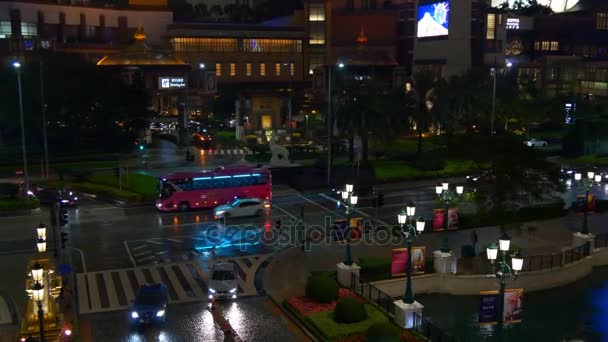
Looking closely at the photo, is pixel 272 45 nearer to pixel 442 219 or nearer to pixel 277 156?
pixel 277 156

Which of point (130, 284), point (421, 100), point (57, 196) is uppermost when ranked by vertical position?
point (421, 100)

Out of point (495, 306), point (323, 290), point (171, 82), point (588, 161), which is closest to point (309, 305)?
point (323, 290)

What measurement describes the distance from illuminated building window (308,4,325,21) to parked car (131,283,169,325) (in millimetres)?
98488

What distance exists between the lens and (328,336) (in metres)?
22.7

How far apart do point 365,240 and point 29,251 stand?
18362 mm

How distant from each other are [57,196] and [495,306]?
3290 centimetres

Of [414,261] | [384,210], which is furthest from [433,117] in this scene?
[414,261]

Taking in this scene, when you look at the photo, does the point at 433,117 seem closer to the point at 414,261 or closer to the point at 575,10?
the point at 414,261

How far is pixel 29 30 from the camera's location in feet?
344

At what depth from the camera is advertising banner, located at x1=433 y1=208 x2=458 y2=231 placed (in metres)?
37.7

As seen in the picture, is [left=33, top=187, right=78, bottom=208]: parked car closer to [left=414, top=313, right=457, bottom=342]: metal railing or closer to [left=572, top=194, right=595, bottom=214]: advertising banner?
[left=414, top=313, right=457, bottom=342]: metal railing

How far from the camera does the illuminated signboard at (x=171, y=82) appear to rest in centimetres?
8998

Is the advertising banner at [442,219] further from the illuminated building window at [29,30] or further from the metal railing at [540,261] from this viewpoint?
the illuminated building window at [29,30]

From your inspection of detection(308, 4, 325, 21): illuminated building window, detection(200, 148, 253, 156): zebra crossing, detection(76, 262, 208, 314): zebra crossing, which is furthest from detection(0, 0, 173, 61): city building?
detection(76, 262, 208, 314): zebra crossing
